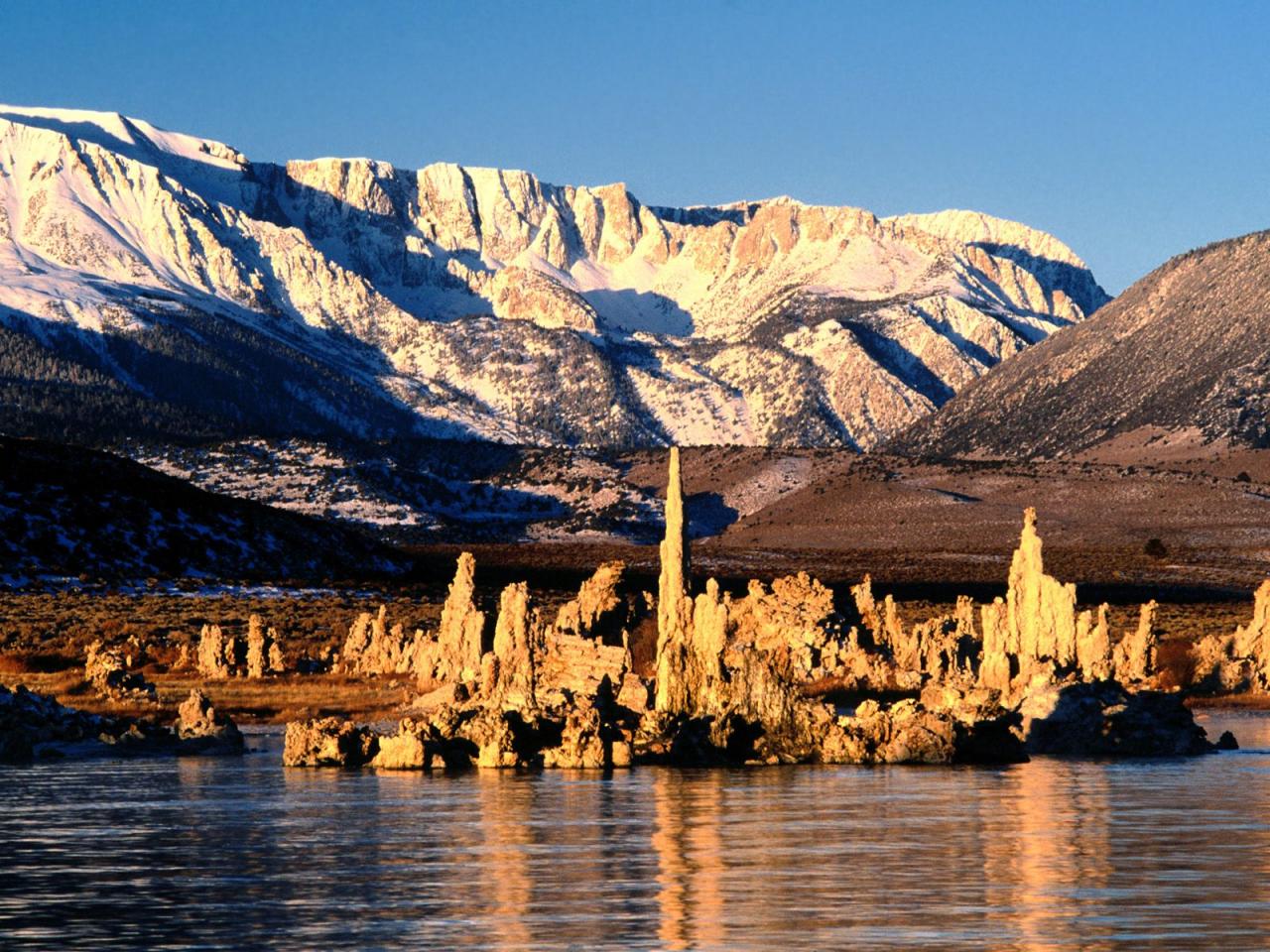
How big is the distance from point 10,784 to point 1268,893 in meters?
32.4

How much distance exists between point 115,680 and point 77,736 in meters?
15.2

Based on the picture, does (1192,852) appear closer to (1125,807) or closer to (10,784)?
(1125,807)

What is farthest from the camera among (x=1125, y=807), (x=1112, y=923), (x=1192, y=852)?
(x=1125, y=807)

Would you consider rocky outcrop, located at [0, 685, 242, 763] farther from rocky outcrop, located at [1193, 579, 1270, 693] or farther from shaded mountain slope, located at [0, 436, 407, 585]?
shaded mountain slope, located at [0, 436, 407, 585]

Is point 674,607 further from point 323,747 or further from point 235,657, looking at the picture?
point 235,657

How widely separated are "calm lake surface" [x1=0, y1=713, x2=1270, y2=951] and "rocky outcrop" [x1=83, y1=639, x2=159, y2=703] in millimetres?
22705

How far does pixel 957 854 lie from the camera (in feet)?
123

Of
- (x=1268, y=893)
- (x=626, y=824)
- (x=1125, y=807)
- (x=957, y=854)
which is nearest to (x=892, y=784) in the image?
(x=1125, y=807)

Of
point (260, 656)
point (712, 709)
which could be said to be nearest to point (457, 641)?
point (260, 656)

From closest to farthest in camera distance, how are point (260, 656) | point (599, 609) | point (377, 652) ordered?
point (599, 609)
point (260, 656)
point (377, 652)

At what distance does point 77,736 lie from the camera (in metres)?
64.5

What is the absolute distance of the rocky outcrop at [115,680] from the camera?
77.9m

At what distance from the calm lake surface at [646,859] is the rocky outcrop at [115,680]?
22705 millimetres

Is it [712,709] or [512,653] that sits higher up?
[512,653]
